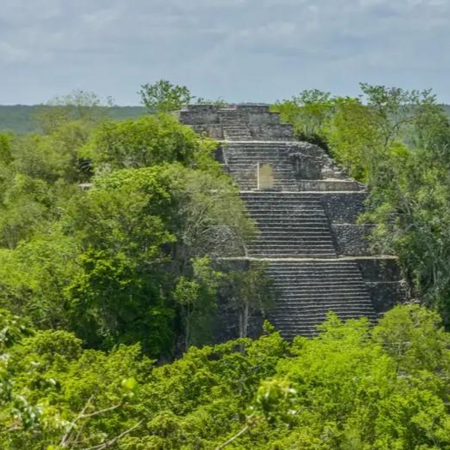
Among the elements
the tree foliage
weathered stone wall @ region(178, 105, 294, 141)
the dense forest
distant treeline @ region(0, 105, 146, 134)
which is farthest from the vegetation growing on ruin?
distant treeline @ region(0, 105, 146, 134)

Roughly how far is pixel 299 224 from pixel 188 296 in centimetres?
442

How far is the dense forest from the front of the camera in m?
13.5

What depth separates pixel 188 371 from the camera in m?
15.0

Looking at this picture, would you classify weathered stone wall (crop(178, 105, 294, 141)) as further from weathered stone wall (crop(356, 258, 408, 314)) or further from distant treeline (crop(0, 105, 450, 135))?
distant treeline (crop(0, 105, 450, 135))

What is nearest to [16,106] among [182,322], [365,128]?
[365,128]

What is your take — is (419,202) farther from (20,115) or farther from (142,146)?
(20,115)

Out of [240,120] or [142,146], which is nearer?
[142,146]

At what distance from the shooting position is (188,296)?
19344mm

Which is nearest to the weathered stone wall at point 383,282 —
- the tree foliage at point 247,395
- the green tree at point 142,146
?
the green tree at point 142,146

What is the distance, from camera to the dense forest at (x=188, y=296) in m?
13.5

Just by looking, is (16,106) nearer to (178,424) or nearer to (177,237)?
(177,237)

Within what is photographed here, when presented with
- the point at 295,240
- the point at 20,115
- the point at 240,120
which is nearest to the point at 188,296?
the point at 295,240

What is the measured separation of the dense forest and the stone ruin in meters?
0.47

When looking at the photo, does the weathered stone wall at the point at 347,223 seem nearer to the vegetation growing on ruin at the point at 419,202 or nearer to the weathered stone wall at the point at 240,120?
the vegetation growing on ruin at the point at 419,202
